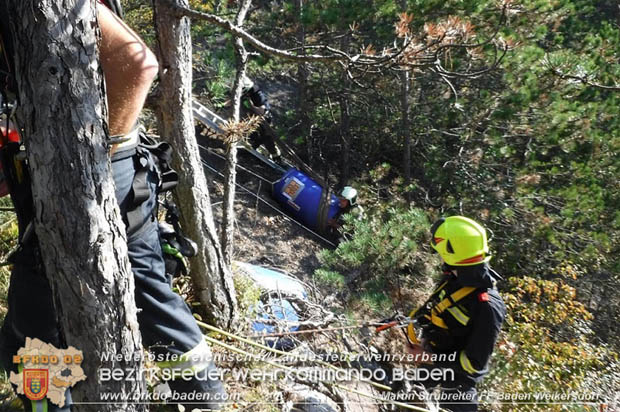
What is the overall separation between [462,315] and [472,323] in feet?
0.25

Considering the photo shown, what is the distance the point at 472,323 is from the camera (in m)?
3.21

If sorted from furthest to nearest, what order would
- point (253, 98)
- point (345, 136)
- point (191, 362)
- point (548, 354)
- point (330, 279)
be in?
point (345, 136) → point (253, 98) → point (330, 279) → point (548, 354) → point (191, 362)

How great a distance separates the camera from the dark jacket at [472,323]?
3.12m

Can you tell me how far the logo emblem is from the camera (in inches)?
69.8

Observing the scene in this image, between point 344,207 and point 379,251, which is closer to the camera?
point 379,251

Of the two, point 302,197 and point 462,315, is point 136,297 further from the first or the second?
point 302,197

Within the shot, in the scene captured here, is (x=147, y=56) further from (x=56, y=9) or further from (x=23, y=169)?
(x=23, y=169)

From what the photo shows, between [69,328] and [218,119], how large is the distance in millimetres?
5276

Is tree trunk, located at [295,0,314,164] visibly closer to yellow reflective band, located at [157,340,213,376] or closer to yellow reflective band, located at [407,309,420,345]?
yellow reflective band, located at [407,309,420,345]

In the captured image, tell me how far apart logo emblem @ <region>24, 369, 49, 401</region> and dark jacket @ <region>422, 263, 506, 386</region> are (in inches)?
93.2

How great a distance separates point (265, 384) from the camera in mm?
2811

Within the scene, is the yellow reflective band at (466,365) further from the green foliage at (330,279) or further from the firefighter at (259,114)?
the firefighter at (259,114)

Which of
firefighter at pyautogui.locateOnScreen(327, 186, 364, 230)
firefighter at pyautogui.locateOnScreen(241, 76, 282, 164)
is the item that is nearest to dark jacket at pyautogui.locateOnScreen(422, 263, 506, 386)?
firefighter at pyautogui.locateOnScreen(327, 186, 364, 230)

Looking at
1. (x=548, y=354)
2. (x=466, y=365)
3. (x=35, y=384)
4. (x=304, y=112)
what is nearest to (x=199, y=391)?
(x=35, y=384)
